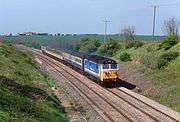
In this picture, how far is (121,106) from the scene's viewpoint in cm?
3089

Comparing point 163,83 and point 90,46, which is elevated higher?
point 163,83

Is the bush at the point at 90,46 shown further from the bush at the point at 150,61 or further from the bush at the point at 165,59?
Answer: the bush at the point at 165,59

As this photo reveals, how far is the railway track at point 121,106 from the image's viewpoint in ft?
87.5

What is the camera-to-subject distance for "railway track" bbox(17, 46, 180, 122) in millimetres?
26656

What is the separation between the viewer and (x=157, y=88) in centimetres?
3828

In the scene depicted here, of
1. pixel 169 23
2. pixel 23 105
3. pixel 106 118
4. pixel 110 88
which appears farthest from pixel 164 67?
pixel 169 23

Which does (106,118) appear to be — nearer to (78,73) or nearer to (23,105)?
(23,105)

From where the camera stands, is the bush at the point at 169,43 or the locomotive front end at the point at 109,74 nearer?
the locomotive front end at the point at 109,74

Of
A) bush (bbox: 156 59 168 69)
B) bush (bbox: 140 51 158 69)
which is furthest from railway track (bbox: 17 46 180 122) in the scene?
bush (bbox: 140 51 158 69)

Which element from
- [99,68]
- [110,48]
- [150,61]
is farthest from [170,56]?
[110,48]

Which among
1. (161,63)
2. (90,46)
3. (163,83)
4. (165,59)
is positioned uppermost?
(165,59)

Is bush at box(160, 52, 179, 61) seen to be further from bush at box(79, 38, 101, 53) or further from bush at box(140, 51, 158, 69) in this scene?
bush at box(79, 38, 101, 53)

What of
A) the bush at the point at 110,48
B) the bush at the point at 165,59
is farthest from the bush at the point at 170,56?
the bush at the point at 110,48

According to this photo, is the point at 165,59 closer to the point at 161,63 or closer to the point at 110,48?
the point at 161,63
